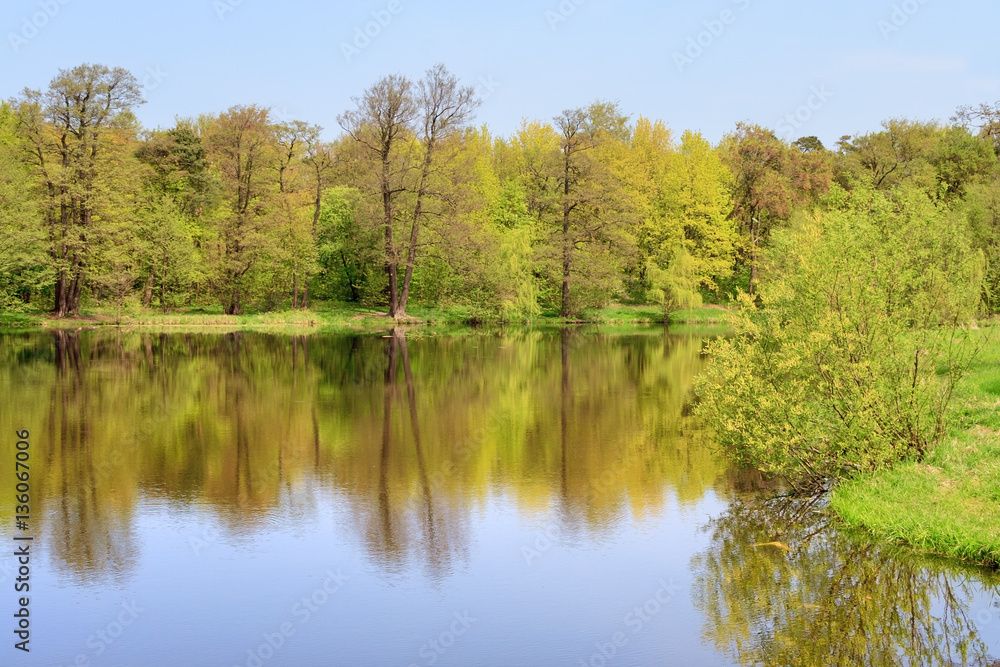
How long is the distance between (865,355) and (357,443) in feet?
30.9

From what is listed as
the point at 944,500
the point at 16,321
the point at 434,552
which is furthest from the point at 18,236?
the point at 944,500

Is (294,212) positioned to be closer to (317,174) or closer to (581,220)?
(317,174)

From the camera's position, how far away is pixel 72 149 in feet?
164

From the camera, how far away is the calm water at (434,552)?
7.96 meters

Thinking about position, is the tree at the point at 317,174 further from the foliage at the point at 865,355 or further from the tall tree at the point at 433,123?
the foliage at the point at 865,355

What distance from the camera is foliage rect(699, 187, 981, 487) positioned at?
12.1 metres

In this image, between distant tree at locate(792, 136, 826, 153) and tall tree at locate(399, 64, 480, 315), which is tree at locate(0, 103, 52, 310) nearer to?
tall tree at locate(399, 64, 480, 315)

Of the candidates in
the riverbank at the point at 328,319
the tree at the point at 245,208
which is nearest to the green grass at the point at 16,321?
the riverbank at the point at 328,319

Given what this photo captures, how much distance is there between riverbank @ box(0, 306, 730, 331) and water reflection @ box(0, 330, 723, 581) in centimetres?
1839

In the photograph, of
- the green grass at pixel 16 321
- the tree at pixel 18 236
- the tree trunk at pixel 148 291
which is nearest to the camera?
the tree at pixel 18 236

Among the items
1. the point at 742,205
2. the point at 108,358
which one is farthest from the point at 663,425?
the point at 742,205

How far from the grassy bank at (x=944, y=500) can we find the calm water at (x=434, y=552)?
0.33 meters

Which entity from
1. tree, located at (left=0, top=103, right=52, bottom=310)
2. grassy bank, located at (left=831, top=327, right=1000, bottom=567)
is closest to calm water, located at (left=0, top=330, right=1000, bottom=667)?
grassy bank, located at (left=831, top=327, right=1000, bottom=567)

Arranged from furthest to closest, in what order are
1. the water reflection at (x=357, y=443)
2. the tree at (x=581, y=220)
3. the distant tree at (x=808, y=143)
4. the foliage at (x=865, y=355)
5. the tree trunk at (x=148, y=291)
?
1. the distant tree at (x=808, y=143)
2. the tree at (x=581, y=220)
3. the tree trunk at (x=148, y=291)
4. the foliage at (x=865, y=355)
5. the water reflection at (x=357, y=443)
